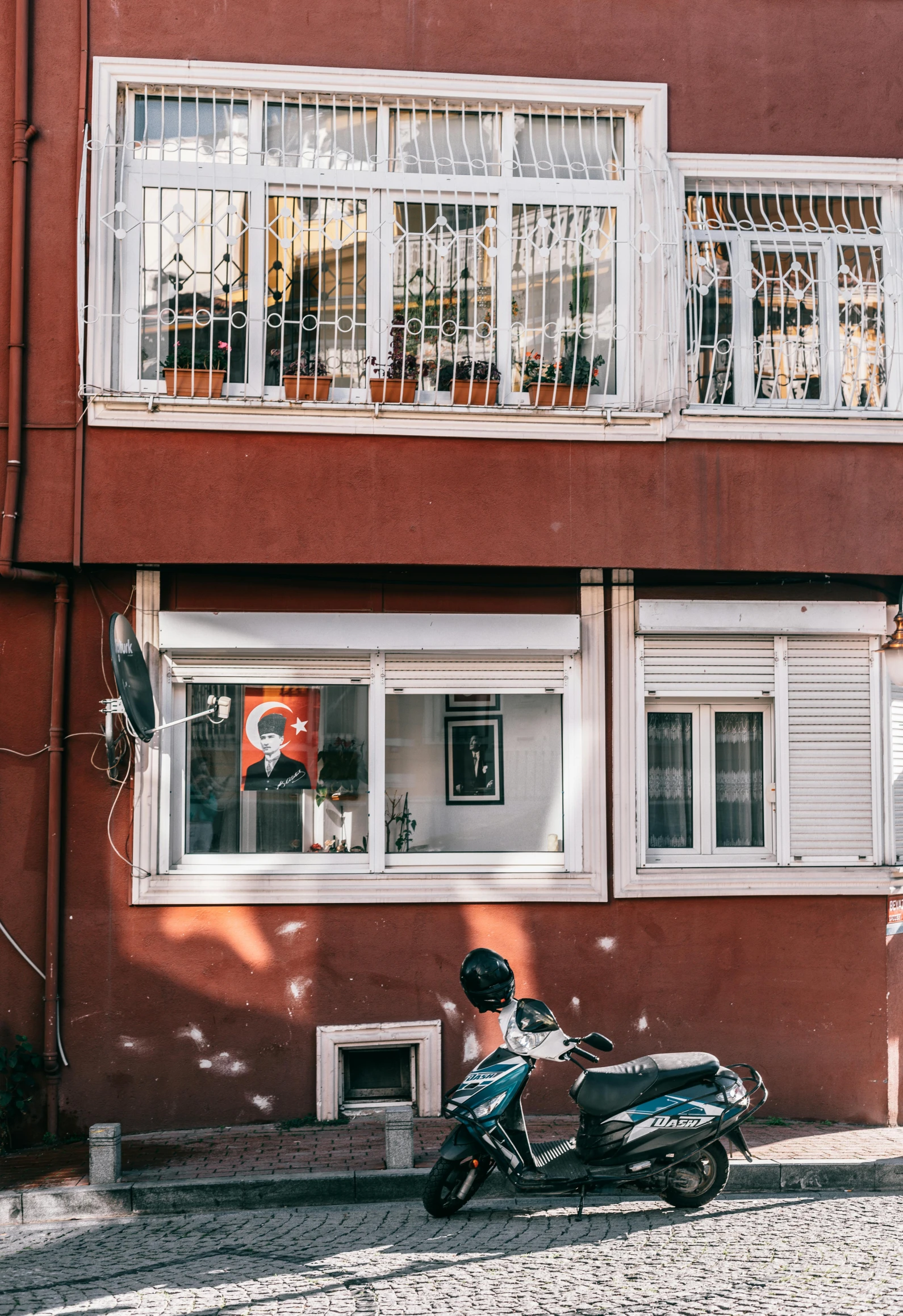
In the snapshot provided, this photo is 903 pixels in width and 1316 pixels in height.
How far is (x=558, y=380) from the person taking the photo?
9.08m

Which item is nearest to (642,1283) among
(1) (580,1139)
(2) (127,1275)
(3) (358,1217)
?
(1) (580,1139)

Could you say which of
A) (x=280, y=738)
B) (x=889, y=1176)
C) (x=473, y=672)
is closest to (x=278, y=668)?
(x=280, y=738)

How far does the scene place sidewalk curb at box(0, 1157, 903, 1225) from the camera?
7.20 m

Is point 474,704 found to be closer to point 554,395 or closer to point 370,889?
point 370,889

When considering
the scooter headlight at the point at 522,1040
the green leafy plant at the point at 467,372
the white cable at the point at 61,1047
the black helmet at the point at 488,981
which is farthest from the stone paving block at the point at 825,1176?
the green leafy plant at the point at 467,372

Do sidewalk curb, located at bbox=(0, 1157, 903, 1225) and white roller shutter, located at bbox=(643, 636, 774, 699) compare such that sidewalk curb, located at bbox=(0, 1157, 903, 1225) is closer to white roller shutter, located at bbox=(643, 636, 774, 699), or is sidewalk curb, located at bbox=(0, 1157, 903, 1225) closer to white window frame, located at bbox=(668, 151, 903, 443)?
white roller shutter, located at bbox=(643, 636, 774, 699)

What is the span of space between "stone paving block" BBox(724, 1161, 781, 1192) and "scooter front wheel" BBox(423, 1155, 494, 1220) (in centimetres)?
163

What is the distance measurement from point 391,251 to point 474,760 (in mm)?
3704

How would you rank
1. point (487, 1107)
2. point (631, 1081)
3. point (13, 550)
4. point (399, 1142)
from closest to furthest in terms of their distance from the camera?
point (487, 1107), point (631, 1081), point (399, 1142), point (13, 550)

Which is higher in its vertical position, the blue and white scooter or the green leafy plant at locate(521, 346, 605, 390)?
the green leafy plant at locate(521, 346, 605, 390)

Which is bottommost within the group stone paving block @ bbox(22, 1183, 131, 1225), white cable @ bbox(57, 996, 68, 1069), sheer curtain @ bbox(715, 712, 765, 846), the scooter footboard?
stone paving block @ bbox(22, 1183, 131, 1225)

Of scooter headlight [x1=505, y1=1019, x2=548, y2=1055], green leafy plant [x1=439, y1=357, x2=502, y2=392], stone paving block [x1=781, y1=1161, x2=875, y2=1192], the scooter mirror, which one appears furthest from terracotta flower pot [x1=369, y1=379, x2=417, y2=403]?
stone paving block [x1=781, y1=1161, x2=875, y2=1192]

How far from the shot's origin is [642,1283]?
5809 mm

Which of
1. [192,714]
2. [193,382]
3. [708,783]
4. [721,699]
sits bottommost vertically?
[708,783]
